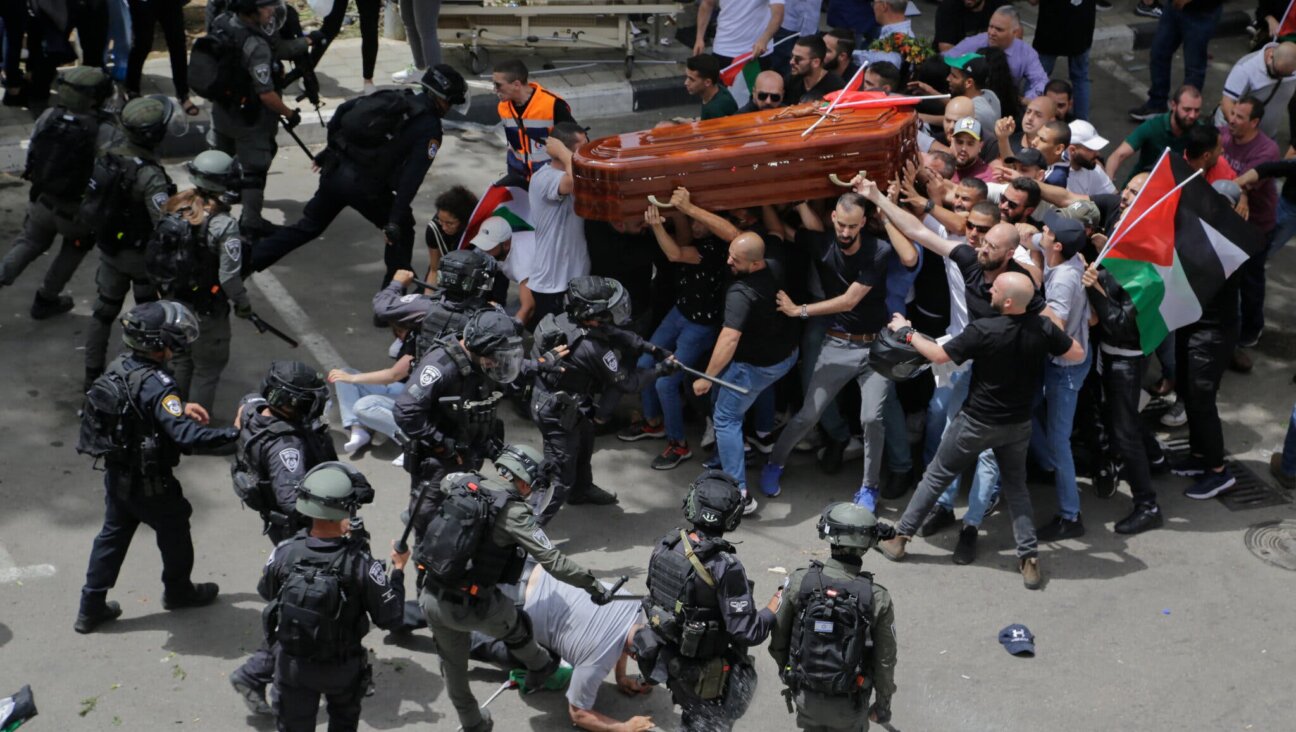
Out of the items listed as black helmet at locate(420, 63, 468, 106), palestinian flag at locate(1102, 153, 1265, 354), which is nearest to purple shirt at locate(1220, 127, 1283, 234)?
palestinian flag at locate(1102, 153, 1265, 354)

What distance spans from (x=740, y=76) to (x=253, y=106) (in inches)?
142

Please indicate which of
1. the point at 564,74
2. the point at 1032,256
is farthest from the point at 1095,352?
the point at 564,74

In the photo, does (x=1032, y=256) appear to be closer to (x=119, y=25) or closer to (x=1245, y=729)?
(x=1245, y=729)

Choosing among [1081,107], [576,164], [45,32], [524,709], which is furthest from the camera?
[1081,107]

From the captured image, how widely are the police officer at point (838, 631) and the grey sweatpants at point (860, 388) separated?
2.33 meters

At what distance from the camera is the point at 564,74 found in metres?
13.4

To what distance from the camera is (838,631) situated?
5.80 metres

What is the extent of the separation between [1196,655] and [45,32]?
9124mm

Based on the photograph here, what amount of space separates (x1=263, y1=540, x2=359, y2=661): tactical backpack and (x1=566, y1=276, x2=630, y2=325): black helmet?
2256 millimetres

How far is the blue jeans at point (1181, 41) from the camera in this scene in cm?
1265

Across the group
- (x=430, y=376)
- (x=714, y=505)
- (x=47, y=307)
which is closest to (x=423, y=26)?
(x=47, y=307)

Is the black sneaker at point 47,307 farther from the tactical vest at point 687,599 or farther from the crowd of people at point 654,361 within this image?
the tactical vest at point 687,599

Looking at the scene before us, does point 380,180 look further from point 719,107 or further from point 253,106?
point 719,107

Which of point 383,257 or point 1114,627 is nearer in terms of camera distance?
point 1114,627
